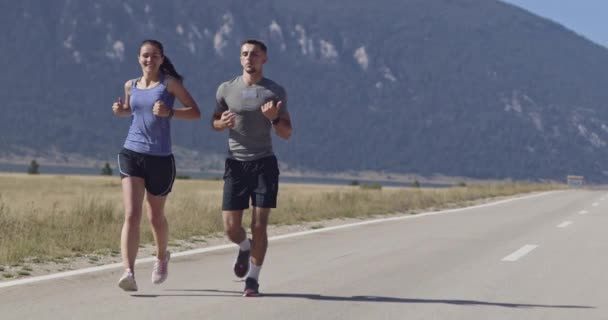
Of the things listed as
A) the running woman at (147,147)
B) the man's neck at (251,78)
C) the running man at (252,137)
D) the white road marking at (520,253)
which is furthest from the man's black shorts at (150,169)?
the white road marking at (520,253)

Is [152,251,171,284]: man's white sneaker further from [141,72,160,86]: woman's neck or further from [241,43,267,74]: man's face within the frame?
[241,43,267,74]: man's face

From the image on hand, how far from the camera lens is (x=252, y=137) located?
7.46 meters

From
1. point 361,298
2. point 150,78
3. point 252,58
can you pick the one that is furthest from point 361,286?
point 150,78

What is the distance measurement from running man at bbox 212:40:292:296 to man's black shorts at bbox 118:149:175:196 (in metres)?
0.44

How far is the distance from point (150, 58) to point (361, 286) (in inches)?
106

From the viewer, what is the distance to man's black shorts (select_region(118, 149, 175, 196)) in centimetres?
730

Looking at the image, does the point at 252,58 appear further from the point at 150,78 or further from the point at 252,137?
the point at 150,78

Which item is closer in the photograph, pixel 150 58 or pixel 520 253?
pixel 150 58

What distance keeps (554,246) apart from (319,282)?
18.5 feet

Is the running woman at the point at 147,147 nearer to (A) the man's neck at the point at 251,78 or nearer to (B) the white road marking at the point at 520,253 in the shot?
(A) the man's neck at the point at 251,78

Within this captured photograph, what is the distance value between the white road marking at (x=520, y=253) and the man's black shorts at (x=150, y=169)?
5104 millimetres

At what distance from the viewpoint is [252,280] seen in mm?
7551

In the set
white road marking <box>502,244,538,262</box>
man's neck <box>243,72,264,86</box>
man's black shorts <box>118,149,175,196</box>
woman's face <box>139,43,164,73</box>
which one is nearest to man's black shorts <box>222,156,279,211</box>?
man's black shorts <box>118,149,175,196</box>

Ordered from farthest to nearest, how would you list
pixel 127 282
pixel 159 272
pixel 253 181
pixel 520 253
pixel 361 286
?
1. pixel 520 253
2. pixel 361 286
3. pixel 159 272
4. pixel 253 181
5. pixel 127 282
